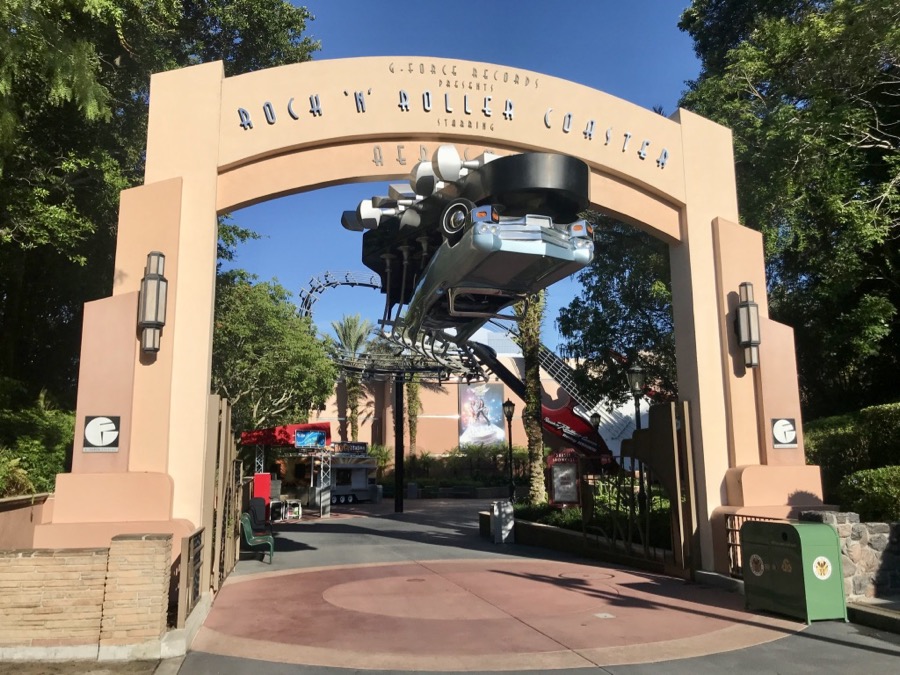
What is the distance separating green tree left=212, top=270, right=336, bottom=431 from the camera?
26531 mm

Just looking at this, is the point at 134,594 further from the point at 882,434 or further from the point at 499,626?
the point at 882,434

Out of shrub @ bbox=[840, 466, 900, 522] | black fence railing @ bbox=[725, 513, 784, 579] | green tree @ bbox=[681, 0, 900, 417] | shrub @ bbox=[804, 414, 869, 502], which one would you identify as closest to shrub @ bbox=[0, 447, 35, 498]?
black fence railing @ bbox=[725, 513, 784, 579]

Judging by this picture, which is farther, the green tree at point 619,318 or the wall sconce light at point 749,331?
the green tree at point 619,318

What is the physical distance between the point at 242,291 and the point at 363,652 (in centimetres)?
2225

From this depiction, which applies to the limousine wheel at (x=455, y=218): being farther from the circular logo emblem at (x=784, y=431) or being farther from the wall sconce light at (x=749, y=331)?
the circular logo emblem at (x=784, y=431)

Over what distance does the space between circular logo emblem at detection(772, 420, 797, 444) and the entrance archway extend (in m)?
0.11

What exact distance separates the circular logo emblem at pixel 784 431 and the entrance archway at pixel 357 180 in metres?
0.11

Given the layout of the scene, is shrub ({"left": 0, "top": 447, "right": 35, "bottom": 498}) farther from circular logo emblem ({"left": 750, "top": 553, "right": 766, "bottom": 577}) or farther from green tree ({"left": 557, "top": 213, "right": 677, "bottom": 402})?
green tree ({"left": 557, "top": 213, "right": 677, "bottom": 402})

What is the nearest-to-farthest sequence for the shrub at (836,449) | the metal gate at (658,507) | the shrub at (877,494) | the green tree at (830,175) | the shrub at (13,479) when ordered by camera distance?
the shrub at (877,494), the metal gate at (658,507), the shrub at (13,479), the shrub at (836,449), the green tree at (830,175)

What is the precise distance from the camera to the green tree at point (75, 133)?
9.27 meters

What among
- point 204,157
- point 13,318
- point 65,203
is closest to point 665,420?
point 204,157

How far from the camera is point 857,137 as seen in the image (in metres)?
16.2

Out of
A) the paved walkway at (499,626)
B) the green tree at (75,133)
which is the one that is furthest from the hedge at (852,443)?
the green tree at (75,133)

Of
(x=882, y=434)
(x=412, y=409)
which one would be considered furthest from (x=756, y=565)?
(x=412, y=409)
